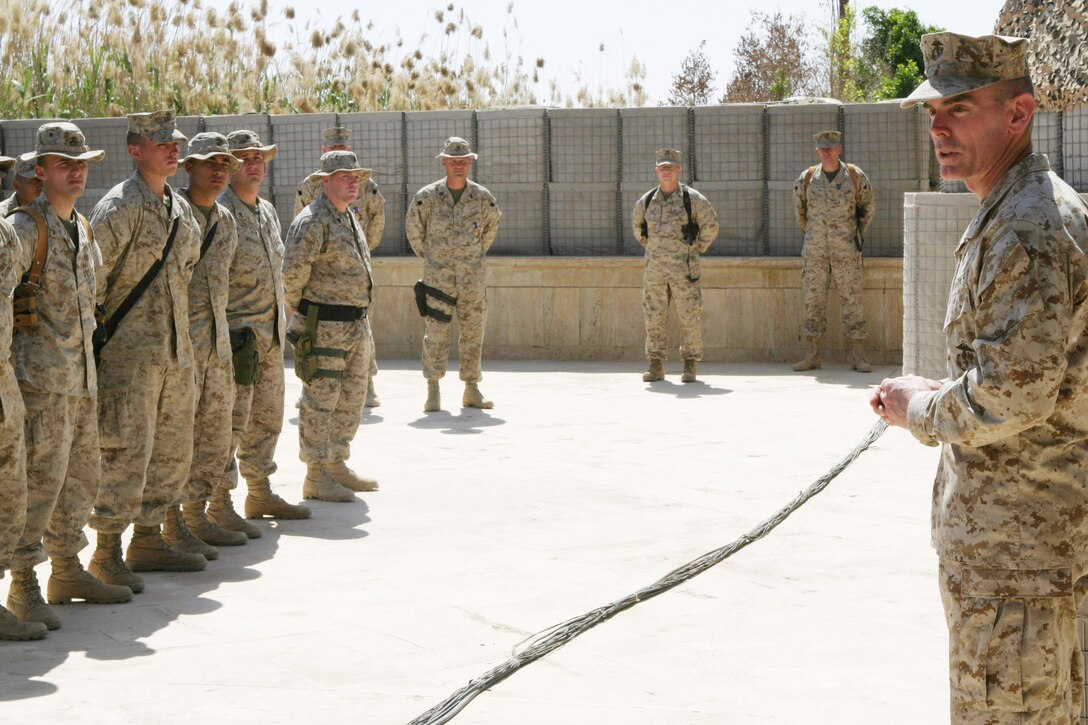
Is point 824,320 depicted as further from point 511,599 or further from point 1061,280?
point 1061,280

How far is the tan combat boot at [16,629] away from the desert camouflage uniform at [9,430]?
0.21 m

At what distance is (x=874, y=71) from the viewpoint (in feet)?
94.5

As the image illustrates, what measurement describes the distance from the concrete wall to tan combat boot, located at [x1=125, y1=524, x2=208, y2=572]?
8.81 m

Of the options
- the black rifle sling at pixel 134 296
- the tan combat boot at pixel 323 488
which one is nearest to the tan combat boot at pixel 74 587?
the black rifle sling at pixel 134 296

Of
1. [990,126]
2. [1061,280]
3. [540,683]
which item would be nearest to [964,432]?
[1061,280]

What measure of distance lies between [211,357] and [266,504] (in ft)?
4.23

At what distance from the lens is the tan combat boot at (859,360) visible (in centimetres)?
1402

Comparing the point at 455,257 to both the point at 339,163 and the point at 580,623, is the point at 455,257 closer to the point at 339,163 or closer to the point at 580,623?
the point at 339,163

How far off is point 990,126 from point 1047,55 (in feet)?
4.27

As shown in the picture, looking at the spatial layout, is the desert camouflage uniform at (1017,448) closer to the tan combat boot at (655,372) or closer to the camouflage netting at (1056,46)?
the camouflage netting at (1056,46)

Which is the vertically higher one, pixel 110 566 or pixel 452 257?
pixel 452 257

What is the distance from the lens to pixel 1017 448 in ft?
10.9

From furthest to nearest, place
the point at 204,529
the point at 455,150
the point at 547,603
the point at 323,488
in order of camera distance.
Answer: the point at 455,150
the point at 323,488
the point at 204,529
the point at 547,603

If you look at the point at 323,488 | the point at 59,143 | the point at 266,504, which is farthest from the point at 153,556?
the point at 59,143
